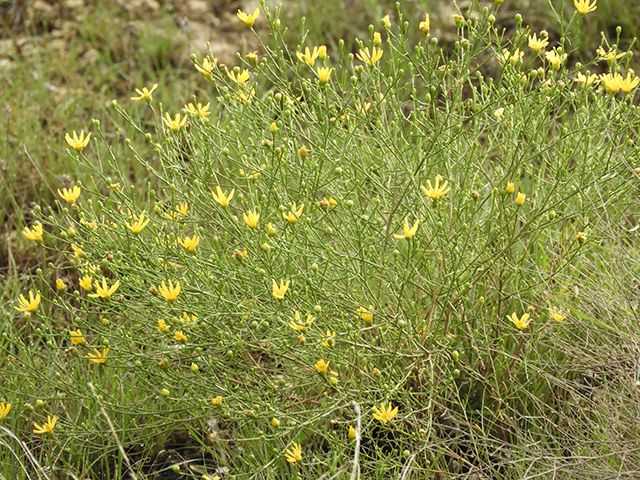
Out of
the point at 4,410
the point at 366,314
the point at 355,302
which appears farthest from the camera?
the point at 4,410

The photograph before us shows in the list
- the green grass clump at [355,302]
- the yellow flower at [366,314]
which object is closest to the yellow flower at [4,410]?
the green grass clump at [355,302]

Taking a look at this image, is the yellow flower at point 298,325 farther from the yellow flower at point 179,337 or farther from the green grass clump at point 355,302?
the yellow flower at point 179,337

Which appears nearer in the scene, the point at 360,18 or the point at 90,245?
the point at 90,245

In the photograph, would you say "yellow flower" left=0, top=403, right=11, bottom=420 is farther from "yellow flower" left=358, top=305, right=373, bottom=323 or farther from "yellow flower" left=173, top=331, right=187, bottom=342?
"yellow flower" left=358, top=305, right=373, bottom=323

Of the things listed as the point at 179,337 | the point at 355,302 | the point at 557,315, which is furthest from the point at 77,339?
the point at 557,315

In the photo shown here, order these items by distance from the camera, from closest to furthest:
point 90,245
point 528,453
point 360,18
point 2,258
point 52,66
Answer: point 528,453 < point 90,245 < point 2,258 < point 52,66 < point 360,18

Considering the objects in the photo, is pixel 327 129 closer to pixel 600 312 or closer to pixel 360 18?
pixel 600 312

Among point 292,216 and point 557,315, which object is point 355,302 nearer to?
point 292,216

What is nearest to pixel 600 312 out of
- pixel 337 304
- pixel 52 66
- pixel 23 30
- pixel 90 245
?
pixel 337 304

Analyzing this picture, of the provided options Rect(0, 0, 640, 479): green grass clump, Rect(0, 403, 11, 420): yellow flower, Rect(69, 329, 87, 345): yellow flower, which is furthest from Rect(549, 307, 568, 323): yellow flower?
Rect(0, 403, 11, 420): yellow flower
